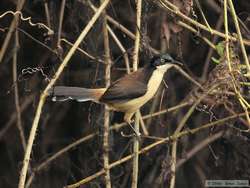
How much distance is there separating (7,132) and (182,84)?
1578 millimetres

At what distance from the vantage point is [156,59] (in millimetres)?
3852

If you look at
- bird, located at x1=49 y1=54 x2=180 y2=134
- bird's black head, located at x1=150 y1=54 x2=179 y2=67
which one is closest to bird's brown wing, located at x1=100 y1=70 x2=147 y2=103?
bird, located at x1=49 y1=54 x2=180 y2=134

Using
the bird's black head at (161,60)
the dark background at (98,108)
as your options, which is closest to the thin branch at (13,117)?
the dark background at (98,108)

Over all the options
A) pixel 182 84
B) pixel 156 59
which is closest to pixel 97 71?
pixel 156 59

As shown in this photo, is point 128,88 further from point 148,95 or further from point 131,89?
point 148,95

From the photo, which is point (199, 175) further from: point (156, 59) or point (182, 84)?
point (156, 59)

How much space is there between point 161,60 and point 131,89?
269 millimetres

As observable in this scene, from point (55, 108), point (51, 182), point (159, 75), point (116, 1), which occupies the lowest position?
point (51, 182)

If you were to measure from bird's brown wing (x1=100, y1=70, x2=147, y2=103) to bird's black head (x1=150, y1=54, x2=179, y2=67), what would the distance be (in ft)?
0.33

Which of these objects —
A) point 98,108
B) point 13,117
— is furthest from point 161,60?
point 13,117

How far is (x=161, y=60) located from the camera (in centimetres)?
382

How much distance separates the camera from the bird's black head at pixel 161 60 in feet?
12.4

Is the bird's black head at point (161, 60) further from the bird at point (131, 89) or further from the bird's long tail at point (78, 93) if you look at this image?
the bird's long tail at point (78, 93)

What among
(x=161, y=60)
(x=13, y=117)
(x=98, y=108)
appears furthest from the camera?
(x=13, y=117)
